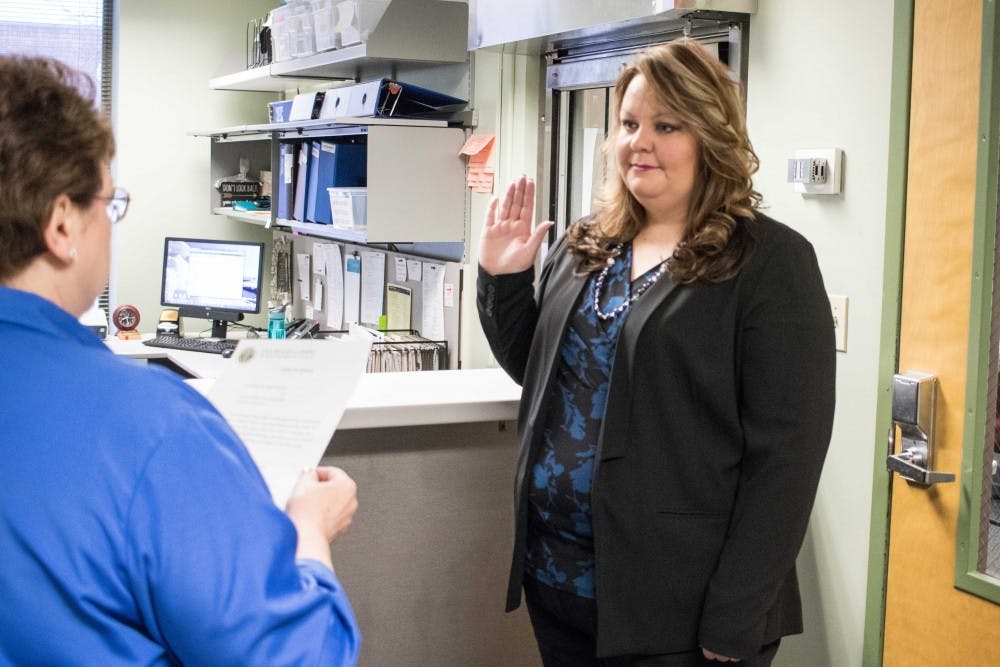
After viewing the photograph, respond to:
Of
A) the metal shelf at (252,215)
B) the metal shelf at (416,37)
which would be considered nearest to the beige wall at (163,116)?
the metal shelf at (252,215)

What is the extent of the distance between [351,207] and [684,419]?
2242 millimetres

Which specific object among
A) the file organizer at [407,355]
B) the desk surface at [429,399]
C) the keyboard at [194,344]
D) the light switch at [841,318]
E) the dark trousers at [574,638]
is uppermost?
the light switch at [841,318]

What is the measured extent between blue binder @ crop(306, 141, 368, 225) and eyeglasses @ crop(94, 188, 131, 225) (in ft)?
9.52

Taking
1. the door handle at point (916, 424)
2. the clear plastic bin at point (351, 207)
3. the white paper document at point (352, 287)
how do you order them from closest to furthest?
the door handle at point (916, 424)
the clear plastic bin at point (351, 207)
the white paper document at point (352, 287)

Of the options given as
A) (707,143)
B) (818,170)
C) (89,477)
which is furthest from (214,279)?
(89,477)

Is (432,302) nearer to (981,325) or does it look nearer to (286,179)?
→ (286,179)

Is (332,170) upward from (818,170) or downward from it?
upward

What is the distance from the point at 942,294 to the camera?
5.69ft

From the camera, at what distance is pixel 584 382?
149cm

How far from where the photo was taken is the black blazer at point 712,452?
1.39 meters

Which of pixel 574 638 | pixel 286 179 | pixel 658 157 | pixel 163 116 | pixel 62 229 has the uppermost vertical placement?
pixel 163 116

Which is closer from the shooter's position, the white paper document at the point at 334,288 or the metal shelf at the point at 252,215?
the white paper document at the point at 334,288

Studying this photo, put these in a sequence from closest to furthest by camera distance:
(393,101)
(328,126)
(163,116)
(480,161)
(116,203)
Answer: (116,203) → (480,161) → (393,101) → (328,126) → (163,116)

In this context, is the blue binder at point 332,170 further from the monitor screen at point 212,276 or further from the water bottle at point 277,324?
the monitor screen at point 212,276
